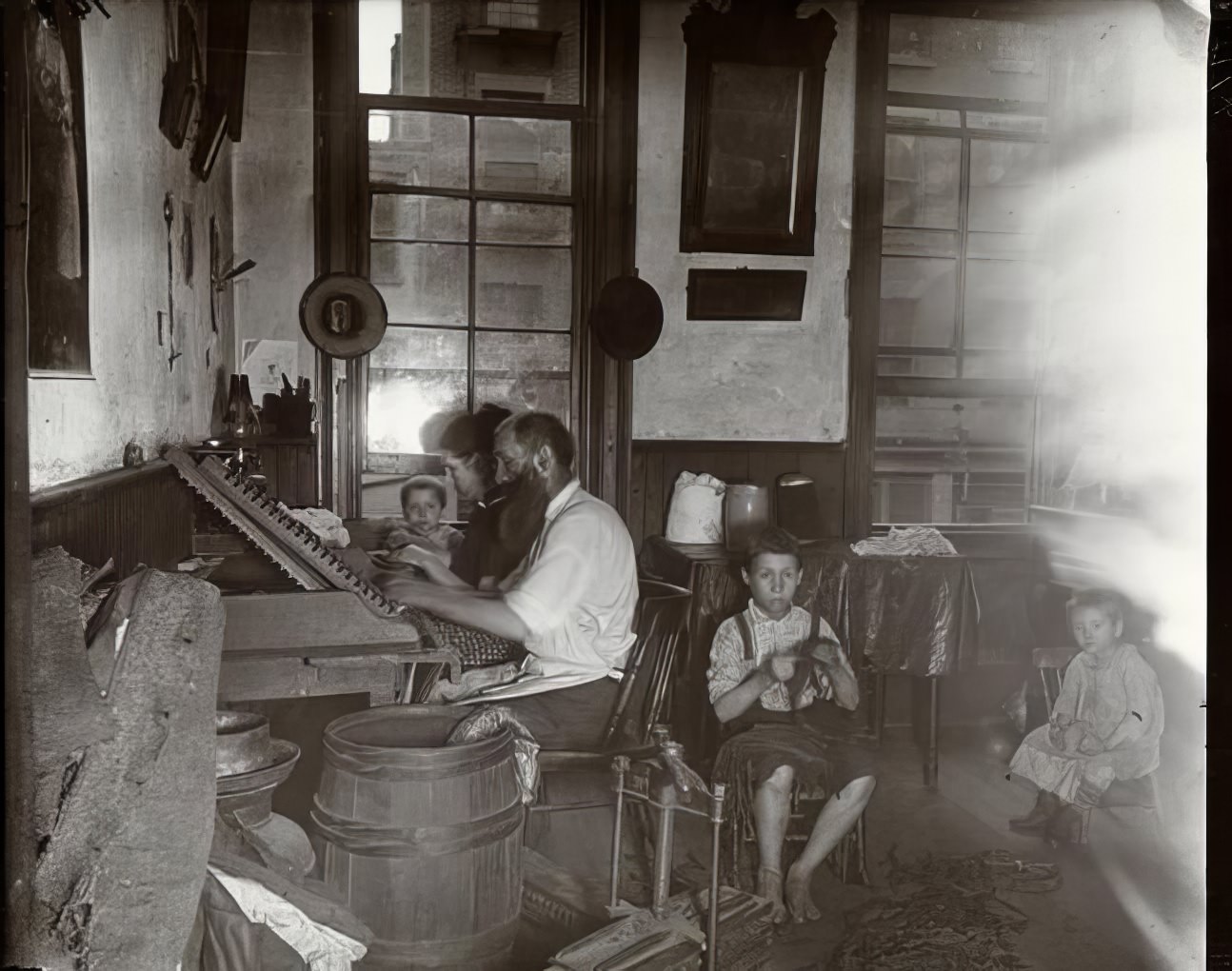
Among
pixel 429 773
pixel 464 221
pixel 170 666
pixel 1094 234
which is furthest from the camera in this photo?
pixel 1094 234

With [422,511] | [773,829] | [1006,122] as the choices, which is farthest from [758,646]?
[1006,122]

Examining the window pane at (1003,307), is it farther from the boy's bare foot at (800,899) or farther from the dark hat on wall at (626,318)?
the boy's bare foot at (800,899)

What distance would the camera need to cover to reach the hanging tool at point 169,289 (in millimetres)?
2207

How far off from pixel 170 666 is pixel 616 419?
1176mm

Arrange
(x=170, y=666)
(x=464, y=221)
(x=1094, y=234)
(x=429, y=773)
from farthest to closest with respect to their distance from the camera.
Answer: (x=1094, y=234)
(x=464, y=221)
(x=429, y=773)
(x=170, y=666)

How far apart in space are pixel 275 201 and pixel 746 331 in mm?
1186

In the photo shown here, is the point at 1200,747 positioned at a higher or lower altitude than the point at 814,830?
higher

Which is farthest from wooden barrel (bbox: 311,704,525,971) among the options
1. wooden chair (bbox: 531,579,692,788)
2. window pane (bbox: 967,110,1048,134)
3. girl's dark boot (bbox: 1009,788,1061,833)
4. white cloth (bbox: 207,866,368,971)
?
window pane (bbox: 967,110,1048,134)

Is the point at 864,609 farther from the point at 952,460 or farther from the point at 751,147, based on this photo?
the point at 751,147

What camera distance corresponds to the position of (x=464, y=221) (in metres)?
2.38

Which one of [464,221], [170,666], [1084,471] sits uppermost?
[464,221]

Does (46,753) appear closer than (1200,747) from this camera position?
Yes

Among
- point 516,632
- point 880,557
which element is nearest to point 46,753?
point 516,632

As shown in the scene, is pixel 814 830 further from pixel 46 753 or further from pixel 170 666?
pixel 46 753
